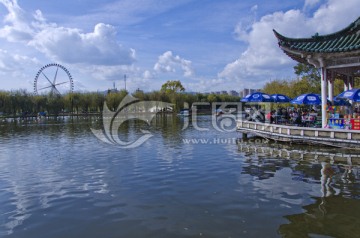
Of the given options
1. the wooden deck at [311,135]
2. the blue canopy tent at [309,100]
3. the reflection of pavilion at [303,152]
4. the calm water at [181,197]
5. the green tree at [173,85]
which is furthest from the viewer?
the green tree at [173,85]

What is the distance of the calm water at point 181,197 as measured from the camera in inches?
316

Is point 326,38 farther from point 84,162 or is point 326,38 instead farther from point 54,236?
point 54,236

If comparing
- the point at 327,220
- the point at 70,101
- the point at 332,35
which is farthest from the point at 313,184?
the point at 70,101

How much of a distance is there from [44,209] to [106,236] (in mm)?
3160

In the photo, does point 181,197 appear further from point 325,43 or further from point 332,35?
point 332,35

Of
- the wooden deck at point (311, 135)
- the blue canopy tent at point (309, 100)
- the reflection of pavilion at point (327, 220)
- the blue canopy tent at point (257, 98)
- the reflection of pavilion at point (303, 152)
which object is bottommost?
the reflection of pavilion at point (327, 220)

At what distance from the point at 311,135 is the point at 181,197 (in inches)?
460

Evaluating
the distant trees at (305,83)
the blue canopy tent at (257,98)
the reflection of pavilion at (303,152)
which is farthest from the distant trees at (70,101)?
the reflection of pavilion at (303,152)

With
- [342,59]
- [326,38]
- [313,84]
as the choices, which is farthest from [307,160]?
[313,84]

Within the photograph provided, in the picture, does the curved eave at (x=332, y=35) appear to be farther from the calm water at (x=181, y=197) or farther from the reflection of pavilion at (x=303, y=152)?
the calm water at (x=181, y=197)

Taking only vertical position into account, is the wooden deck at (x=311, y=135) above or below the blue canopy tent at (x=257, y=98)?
below

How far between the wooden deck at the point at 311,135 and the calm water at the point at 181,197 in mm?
3011

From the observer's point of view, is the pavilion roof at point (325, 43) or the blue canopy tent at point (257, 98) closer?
the pavilion roof at point (325, 43)

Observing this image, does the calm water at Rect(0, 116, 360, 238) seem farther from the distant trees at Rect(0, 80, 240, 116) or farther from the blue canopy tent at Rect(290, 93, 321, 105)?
the distant trees at Rect(0, 80, 240, 116)
